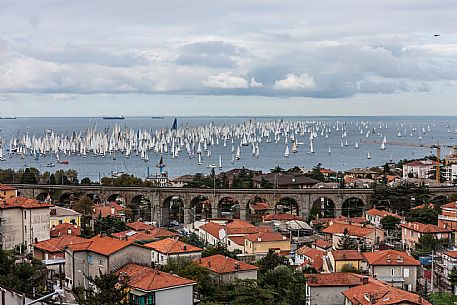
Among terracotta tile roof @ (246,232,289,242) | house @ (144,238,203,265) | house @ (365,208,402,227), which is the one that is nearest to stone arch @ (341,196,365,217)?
house @ (365,208,402,227)

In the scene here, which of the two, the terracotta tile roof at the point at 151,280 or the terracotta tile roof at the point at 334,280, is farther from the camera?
the terracotta tile roof at the point at 334,280

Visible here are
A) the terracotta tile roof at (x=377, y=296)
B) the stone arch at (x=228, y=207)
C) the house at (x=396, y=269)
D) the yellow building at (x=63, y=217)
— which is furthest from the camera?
the stone arch at (x=228, y=207)

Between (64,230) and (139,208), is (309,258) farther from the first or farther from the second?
(139,208)

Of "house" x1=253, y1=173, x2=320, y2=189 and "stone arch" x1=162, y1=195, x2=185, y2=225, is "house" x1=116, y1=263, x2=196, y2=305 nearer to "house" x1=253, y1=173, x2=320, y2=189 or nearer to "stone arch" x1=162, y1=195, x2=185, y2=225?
"stone arch" x1=162, y1=195, x2=185, y2=225

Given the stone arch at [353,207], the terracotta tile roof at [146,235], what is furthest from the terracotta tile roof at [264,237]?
the stone arch at [353,207]

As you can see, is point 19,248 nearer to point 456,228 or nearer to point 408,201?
point 456,228

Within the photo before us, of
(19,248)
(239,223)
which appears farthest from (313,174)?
(19,248)

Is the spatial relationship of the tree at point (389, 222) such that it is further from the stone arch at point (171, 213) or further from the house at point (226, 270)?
the house at point (226, 270)
